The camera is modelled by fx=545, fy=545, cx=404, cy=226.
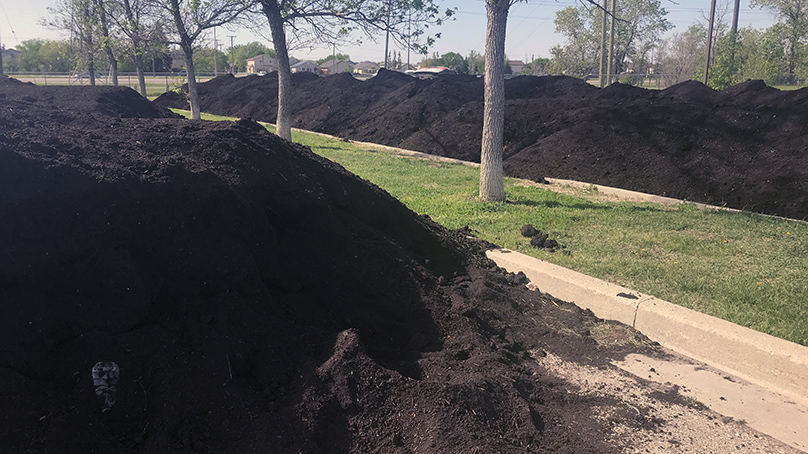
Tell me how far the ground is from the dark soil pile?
0.01 meters

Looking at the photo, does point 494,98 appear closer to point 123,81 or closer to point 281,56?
point 281,56

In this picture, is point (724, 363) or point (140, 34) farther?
point (140, 34)

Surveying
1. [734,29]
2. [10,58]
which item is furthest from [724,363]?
[10,58]

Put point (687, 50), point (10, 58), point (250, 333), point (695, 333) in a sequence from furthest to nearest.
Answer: point (10, 58) → point (687, 50) → point (695, 333) → point (250, 333)

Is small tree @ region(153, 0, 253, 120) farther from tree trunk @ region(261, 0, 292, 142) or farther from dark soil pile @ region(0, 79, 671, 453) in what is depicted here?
dark soil pile @ region(0, 79, 671, 453)

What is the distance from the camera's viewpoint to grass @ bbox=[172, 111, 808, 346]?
4664 millimetres

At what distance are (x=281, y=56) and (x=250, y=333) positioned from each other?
13.0 metres

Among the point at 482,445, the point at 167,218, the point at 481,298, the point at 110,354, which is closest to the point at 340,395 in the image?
the point at 482,445

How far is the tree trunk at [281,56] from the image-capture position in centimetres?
1426

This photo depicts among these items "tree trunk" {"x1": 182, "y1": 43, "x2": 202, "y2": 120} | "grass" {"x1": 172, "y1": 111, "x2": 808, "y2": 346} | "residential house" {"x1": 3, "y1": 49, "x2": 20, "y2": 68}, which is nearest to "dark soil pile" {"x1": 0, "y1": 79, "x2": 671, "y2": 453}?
"grass" {"x1": 172, "y1": 111, "x2": 808, "y2": 346}

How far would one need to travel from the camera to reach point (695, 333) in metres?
4.09

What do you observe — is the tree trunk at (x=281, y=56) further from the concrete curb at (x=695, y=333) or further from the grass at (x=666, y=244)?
the concrete curb at (x=695, y=333)

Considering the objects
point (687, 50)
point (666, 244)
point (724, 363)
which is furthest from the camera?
point (687, 50)

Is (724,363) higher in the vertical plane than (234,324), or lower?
lower
